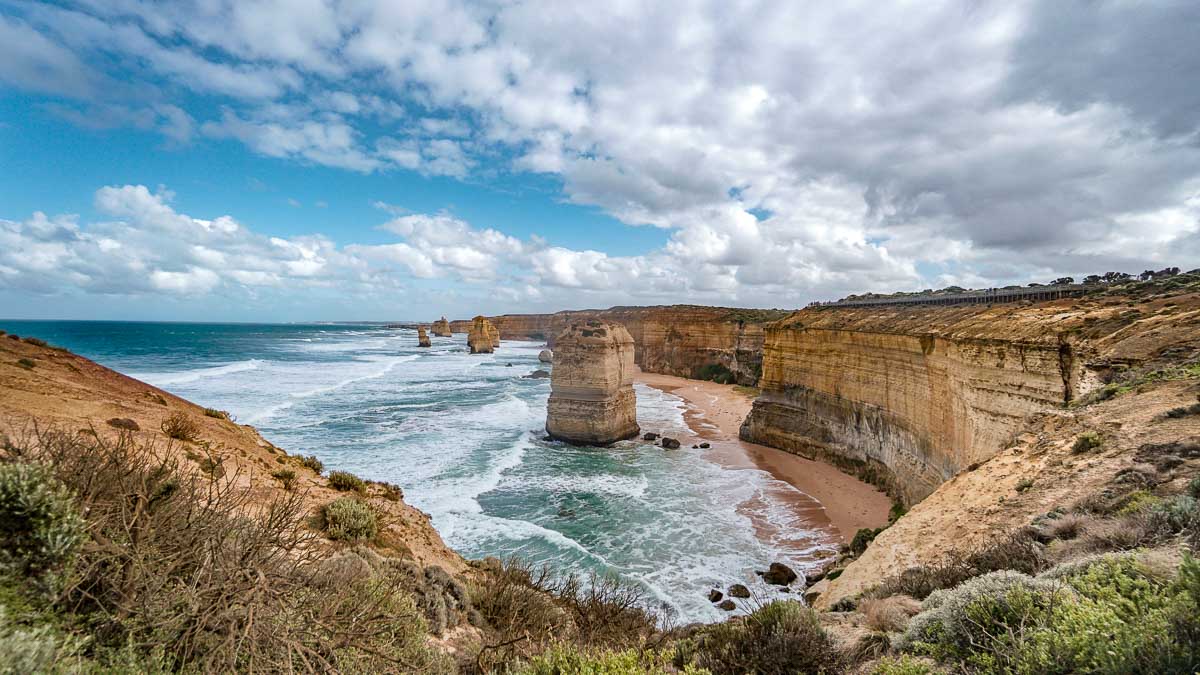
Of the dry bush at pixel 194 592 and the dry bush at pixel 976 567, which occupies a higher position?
the dry bush at pixel 194 592

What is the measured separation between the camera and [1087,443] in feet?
24.8

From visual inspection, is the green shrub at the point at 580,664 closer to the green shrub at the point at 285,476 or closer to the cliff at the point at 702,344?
the green shrub at the point at 285,476

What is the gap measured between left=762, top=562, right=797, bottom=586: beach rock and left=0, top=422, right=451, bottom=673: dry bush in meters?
9.87

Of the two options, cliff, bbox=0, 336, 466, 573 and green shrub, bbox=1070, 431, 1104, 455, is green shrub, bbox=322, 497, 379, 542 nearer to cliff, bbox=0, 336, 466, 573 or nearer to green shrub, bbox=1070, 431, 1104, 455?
cliff, bbox=0, 336, 466, 573

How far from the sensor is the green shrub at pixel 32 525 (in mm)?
2707

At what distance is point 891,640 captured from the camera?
13.8 ft

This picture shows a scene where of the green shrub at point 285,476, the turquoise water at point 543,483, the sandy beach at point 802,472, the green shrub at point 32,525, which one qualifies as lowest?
the sandy beach at point 802,472

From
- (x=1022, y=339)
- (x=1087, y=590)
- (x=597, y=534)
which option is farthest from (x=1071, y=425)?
(x=597, y=534)

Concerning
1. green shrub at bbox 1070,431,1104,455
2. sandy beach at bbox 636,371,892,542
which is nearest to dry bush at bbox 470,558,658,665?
green shrub at bbox 1070,431,1104,455

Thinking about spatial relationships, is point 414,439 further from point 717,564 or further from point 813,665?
point 813,665

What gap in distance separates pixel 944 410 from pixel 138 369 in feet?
204

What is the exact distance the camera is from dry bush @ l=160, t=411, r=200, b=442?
8.49m

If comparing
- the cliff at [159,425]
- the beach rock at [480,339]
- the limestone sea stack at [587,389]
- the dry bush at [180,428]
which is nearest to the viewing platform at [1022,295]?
the limestone sea stack at [587,389]

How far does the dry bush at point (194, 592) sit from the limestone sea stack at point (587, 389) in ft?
65.2
